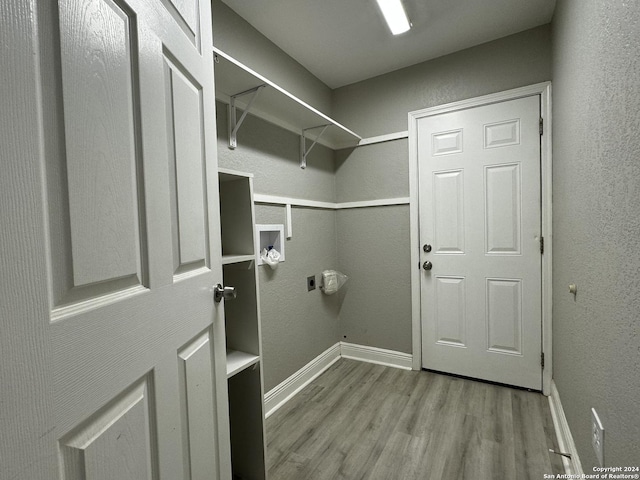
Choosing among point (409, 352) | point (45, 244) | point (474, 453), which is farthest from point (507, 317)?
point (45, 244)

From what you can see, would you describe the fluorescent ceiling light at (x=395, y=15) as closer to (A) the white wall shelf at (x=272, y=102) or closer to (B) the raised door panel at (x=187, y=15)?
(A) the white wall shelf at (x=272, y=102)

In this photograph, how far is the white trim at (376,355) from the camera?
252cm

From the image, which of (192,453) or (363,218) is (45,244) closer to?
(192,453)

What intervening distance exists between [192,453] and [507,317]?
2.16 meters

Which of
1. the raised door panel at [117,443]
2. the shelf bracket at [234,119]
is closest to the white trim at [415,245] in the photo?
the shelf bracket at [234,119]

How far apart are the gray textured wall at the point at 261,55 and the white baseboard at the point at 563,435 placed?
263cm

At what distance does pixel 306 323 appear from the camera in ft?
7.77

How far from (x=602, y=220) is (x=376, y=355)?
201cm

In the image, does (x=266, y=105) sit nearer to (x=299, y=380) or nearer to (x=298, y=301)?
(x=298, y=301)

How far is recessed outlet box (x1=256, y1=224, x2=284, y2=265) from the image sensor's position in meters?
1.93

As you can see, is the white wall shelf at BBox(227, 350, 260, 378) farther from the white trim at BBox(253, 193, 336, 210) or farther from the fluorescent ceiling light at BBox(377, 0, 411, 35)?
the fluorescent ceiling light at BBox(377, 0, 411, 35)

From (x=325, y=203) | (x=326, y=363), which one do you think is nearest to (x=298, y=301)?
(x=326, y=363)

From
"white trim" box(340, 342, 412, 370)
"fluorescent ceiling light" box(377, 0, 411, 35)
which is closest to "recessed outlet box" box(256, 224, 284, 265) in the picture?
"white trim" box(340, 342, 412, 370)

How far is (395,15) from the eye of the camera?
181cm
